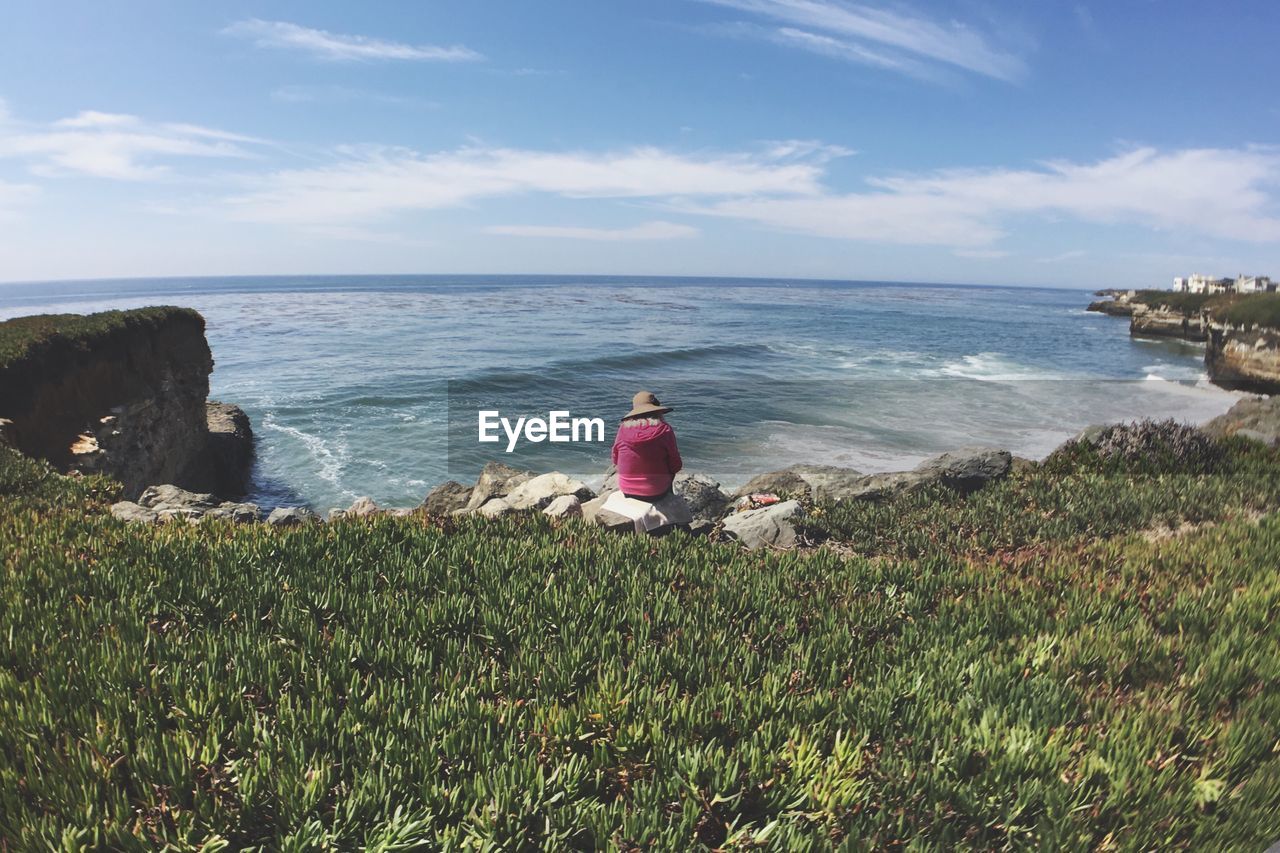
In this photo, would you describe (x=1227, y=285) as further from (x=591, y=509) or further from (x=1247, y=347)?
(x=591, y=509)

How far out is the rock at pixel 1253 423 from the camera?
1449 centimetres

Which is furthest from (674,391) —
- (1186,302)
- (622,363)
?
(1186,302)

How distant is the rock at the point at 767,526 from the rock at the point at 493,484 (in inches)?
224

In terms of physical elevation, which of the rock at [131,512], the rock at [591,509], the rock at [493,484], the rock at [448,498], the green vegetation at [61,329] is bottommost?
the rock at [448,498]

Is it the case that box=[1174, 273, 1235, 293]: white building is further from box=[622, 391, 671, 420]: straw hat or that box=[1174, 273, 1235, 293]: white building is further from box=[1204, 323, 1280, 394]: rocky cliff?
box=[622, 391, 671, 420]: straw hat

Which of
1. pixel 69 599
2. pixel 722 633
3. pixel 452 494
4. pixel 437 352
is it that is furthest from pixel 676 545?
pixel 437 352

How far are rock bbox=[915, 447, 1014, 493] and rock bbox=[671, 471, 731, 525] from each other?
369cm

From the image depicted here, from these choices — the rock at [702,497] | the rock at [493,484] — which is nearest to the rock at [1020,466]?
the rock at [702,497]

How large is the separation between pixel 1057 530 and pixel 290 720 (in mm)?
9199

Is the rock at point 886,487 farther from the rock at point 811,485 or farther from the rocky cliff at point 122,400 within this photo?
the rocky cliff at point 122,400

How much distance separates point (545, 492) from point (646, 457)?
158 inches

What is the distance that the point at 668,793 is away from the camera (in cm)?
327

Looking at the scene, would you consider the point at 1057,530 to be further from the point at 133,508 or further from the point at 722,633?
the point at 133,508

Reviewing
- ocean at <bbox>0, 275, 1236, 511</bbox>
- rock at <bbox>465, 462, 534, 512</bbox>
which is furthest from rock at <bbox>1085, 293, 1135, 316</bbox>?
rock at <bbox>465, 462, 534, 512</bbox>
